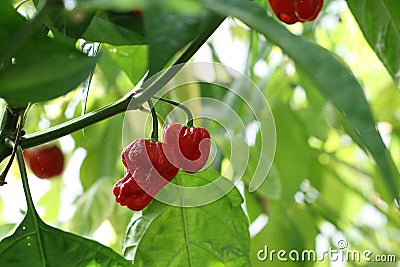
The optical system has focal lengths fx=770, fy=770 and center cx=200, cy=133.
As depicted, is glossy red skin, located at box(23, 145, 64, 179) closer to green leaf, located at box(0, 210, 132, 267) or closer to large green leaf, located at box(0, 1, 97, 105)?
green leaf, located at box(0, 210, 132, 267)

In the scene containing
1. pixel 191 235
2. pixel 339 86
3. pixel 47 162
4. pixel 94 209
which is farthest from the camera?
pixel 47 162

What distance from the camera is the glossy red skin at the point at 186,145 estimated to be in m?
0.62

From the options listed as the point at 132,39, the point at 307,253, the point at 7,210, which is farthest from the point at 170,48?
the point at 7,210

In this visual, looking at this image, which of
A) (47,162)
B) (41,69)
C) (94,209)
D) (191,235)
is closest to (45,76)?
(41,69)

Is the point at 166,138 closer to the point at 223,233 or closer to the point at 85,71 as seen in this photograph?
the point at 223,233

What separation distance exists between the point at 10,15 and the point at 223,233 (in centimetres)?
37

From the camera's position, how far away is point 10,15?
37 centimetres

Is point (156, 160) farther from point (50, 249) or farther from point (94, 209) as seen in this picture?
point (94, 209)

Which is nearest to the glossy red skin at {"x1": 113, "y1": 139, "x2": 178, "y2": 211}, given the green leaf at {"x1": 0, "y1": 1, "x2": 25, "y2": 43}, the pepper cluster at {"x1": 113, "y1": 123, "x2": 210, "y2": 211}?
the pepper cluster at {"x1": 113, "y1": 123, "x2": 210, "y2": 211}

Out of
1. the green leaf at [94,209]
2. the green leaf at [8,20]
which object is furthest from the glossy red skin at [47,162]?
the green leaf at [8,20]

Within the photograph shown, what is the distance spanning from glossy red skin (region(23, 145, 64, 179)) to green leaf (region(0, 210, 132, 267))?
0.71 metres

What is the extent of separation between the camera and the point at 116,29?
564mm

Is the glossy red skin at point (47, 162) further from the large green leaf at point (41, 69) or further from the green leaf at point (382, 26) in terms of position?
the large green leaf at point (41, 69)

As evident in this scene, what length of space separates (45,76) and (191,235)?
0.38 metres
